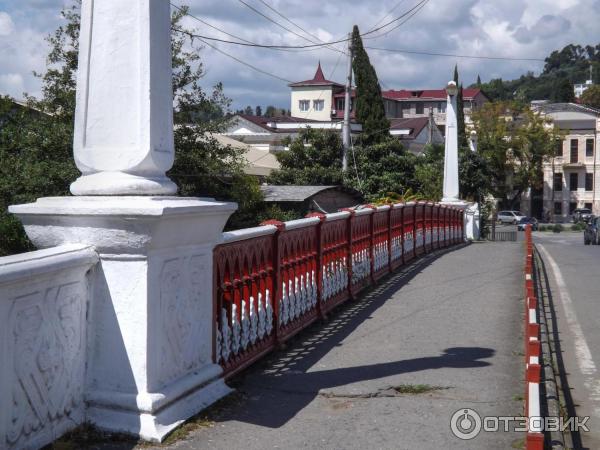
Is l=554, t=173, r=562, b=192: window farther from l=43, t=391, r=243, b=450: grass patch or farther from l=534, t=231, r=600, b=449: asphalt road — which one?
l=43, t=391, r=243, b=450: grass patch

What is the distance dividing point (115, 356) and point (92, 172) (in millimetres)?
1194

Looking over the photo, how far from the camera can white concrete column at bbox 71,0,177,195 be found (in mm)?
5203

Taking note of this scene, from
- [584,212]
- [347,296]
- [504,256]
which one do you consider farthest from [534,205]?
[347,296]

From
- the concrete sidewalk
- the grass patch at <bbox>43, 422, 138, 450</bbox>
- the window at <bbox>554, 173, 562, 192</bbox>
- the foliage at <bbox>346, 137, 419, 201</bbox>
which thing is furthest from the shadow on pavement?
the window at <bbox>554, 173, 562, 192</bbox>

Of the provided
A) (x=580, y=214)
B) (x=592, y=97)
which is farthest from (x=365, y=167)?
(x=592, y=97)

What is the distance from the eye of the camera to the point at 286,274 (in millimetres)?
8031

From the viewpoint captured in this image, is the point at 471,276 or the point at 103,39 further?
the point at 471,276

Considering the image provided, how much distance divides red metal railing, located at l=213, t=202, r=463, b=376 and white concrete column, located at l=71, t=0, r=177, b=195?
114 cm

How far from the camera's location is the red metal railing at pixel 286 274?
21.2 feet

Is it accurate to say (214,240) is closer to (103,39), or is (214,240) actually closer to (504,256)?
(103,39)

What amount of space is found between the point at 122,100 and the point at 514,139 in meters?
67.9

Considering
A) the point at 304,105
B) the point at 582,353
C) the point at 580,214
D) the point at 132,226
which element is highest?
the point at 304,105

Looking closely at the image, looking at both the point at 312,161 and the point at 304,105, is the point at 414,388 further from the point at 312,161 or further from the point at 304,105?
the point at 304,105

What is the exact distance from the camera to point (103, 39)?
5305mm
